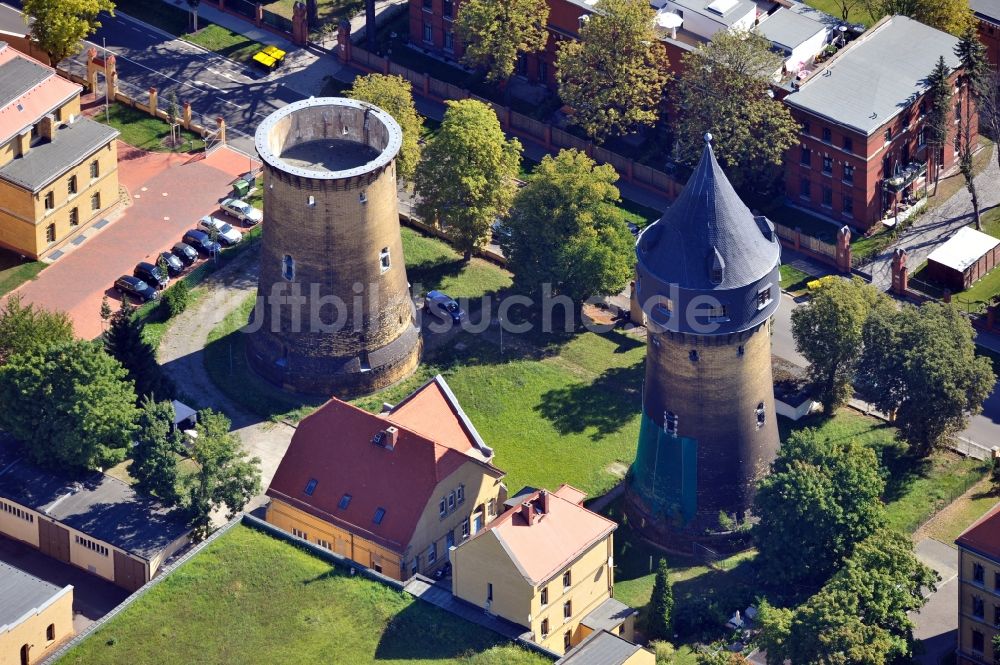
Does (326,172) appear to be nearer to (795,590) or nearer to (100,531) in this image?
(100,531)

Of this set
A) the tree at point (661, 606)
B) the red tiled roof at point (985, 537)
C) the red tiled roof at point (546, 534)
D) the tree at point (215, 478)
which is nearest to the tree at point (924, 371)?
the red tiled roof at point (985, 537)

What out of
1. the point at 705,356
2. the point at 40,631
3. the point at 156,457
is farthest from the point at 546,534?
the point at 40,631

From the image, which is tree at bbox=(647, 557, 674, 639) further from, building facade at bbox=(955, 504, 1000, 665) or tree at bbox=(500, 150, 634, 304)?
tree at bbox=(500, 150, 634, 304)

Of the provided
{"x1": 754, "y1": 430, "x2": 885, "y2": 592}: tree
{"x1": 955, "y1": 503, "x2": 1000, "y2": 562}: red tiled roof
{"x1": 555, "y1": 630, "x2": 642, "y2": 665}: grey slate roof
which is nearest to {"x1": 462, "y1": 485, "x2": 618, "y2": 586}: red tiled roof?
{"x1": 555, "y1": 630, "x2": 642, "y2": 665}: grey slate roof

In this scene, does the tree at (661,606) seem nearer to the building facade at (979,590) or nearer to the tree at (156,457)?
the building facade at (979,590)

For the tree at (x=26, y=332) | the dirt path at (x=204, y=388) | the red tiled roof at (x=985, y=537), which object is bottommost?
the dirt path at (x=204, y=388)

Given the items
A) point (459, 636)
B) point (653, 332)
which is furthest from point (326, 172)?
point (459, 636)

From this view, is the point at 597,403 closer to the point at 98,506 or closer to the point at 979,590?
the point at 979,590
